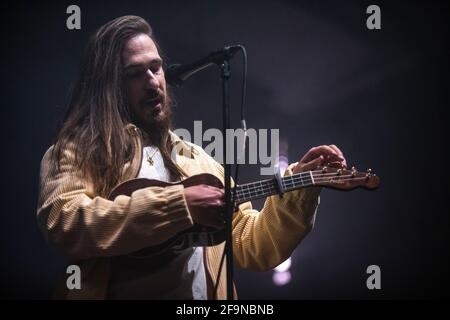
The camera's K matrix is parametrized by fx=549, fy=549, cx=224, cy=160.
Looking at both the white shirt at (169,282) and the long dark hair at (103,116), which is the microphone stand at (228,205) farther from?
the long dark hair at (103,116)

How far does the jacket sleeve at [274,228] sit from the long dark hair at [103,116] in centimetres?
36

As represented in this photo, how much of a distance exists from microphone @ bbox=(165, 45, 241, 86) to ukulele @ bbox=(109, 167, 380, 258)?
14.8 inches

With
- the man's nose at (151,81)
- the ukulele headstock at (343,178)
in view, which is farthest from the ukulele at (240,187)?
the man's nose at (151,81)

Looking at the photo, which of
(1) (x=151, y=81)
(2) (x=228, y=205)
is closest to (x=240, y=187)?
(2) (x=228, y=205)

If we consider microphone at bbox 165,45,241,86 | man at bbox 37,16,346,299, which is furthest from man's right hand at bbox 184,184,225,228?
microphone at bbox 165,45,241,86

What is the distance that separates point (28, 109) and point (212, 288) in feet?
4.53

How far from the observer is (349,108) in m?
3.16

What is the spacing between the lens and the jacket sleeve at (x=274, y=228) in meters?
2.05

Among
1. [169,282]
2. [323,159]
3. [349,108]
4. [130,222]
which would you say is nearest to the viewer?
[130,222]

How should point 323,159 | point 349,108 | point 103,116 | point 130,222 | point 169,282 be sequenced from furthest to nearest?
1. point 349,108
2. point 103,116
3. point 323,159
4. point 169,282
5. point 130,222

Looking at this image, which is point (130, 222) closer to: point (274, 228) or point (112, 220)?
point (112, 220)

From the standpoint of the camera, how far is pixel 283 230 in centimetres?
207

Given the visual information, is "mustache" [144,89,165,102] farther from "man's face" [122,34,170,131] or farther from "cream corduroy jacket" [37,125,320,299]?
→ "cream corduroy jacket" [37,125,320,299]

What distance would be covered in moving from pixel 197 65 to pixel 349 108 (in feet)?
4.81
